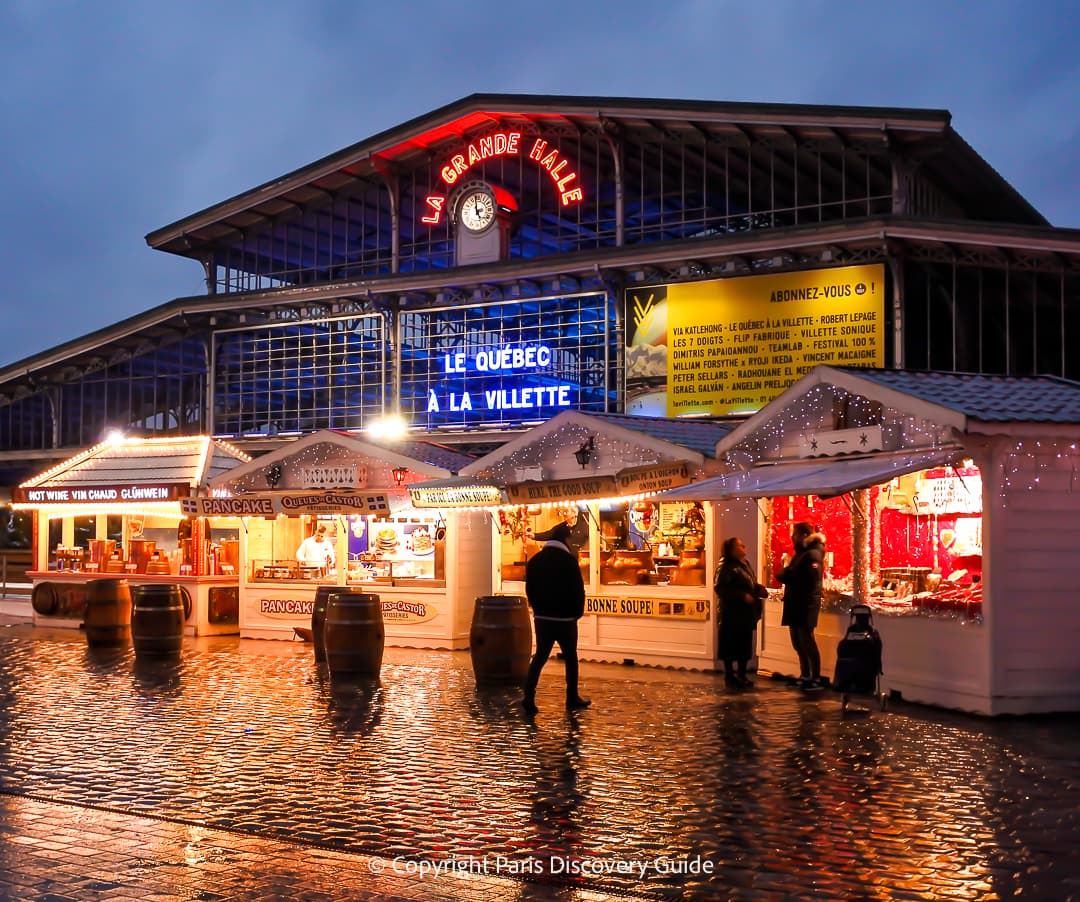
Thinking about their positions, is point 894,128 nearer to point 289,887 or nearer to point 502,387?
point 502,387

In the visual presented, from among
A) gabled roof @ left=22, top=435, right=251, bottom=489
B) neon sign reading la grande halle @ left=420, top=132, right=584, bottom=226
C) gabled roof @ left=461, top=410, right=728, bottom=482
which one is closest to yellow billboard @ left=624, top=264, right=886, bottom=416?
gabled roof @ left=461, top=410, right=728, bottom=482

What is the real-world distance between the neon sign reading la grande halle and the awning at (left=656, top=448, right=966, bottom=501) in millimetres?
9718

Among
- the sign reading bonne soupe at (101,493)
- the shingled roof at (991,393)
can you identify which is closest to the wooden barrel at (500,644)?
the shingled roof at (991,393)

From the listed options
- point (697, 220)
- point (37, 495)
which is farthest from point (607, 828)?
point (37, 495)

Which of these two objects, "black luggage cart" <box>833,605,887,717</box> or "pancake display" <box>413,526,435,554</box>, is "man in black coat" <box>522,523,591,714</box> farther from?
"pancake display" <box>413,526,435,554</box>

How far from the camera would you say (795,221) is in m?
21.8

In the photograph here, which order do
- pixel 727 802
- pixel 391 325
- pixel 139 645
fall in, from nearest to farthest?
pixel 727 802 < pixel 139 645 < pixel 391 325

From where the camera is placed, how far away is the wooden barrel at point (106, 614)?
19.6 meters

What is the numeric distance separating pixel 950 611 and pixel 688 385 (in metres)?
9.40

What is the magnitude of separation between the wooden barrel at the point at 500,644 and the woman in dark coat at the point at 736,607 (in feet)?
7.42

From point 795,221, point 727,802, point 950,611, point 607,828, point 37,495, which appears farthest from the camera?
point 37,495

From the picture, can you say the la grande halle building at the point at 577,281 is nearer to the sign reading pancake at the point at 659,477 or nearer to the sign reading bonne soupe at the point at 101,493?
the sign reading pancake at the point at 659,477

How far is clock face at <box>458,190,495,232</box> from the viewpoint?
24.9 m

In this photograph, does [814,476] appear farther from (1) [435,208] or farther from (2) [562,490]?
(1) [435,208]
